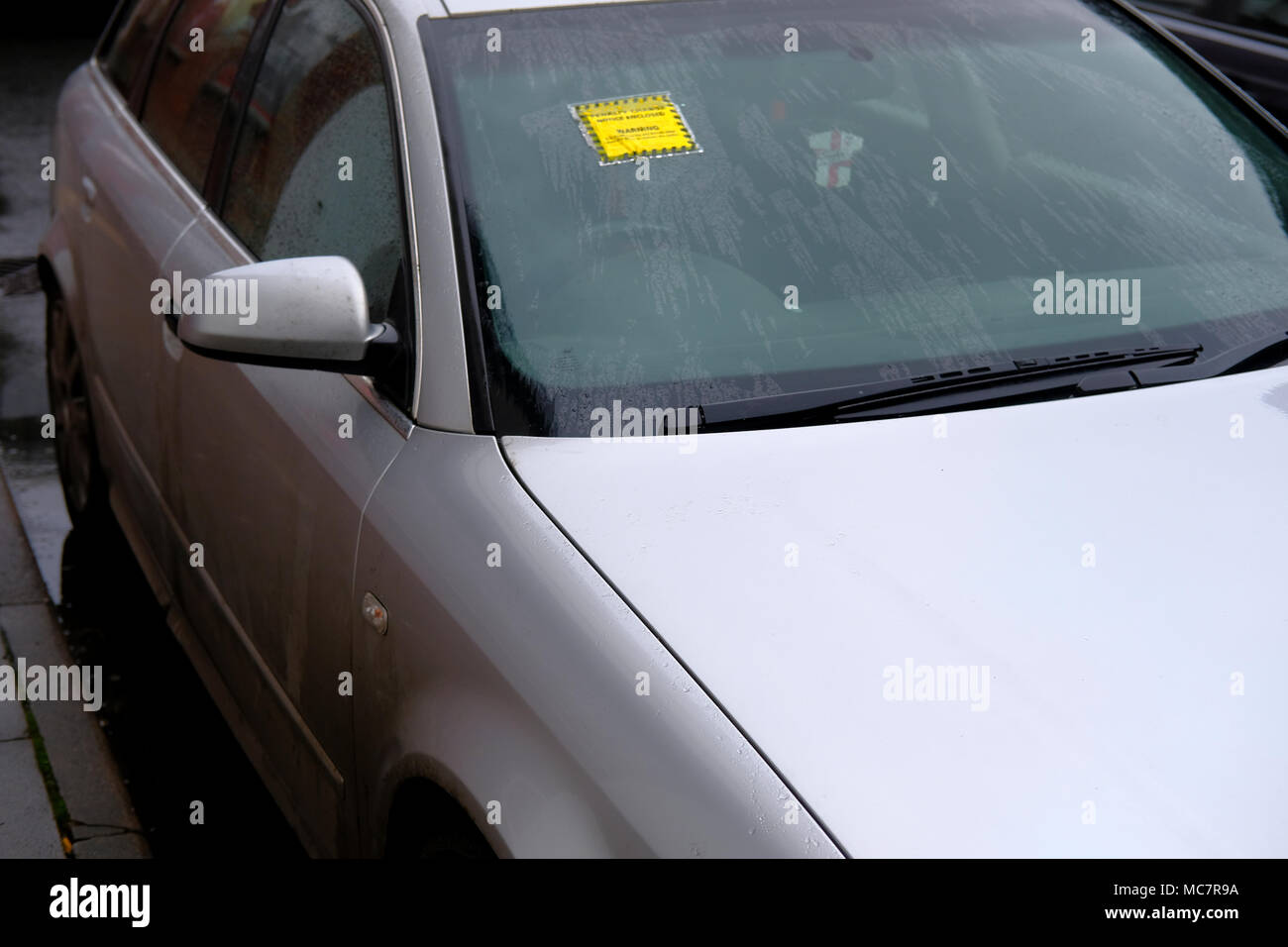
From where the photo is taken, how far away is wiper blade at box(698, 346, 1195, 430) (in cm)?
210

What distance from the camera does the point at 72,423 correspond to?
13.9ft

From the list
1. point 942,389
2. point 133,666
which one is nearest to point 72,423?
point 133,666

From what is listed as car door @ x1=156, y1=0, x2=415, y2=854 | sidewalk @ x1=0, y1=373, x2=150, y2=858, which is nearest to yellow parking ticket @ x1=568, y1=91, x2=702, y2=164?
car door @ x1=156, y1=0, x2=415, y2=854

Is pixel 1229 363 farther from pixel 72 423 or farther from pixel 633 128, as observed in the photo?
pixel 72 423

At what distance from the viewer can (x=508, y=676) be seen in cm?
182

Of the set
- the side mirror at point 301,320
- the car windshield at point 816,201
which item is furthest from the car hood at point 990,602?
the side mirror at point 301,320

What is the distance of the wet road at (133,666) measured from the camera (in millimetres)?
3188

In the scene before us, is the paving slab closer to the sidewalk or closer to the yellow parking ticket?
the sidewalk

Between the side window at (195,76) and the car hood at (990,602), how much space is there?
1534 mm

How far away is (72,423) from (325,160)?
1.91m

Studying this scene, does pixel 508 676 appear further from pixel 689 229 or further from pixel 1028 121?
pixel 1028 121

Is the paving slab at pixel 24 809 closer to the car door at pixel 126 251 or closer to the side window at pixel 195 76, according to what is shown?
the car door at pixel 126 251
